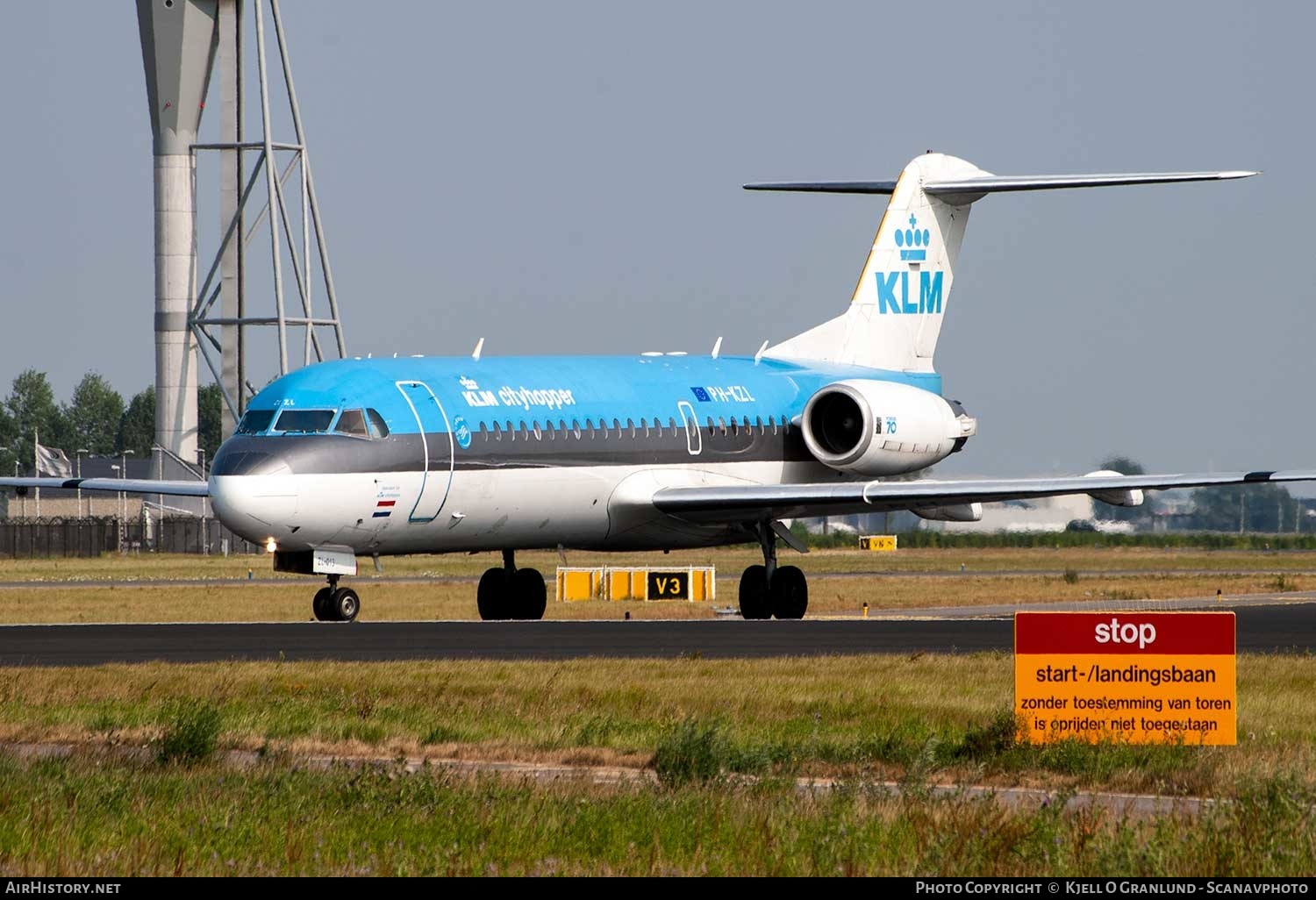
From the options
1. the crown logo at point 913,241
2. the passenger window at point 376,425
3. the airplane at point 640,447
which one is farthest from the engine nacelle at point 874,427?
the passenger window at point 376,425

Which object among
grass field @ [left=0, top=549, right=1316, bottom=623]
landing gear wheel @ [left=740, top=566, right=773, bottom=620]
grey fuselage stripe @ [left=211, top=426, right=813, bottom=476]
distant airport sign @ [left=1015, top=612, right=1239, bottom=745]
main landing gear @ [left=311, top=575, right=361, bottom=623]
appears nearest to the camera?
distant airport sign @ [left=1015, top=612, right=1239, bottom=745]

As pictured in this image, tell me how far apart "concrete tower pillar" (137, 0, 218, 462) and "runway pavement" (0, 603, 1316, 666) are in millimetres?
50891

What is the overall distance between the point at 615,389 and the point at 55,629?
32.4ft

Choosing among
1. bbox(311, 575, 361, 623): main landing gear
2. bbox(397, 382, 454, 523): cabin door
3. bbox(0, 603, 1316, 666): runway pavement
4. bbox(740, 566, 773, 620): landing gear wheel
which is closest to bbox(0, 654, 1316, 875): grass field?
bbox(0, 603, 1316, 666): runway pavement

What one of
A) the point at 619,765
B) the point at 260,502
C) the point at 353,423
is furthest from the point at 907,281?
the point at 619,765

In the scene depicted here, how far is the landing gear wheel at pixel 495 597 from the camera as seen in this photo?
121 ft

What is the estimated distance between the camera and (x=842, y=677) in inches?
883

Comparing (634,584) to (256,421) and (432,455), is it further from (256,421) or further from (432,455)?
(256,421)

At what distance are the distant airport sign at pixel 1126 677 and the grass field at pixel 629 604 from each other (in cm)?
2457

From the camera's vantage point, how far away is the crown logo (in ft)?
136

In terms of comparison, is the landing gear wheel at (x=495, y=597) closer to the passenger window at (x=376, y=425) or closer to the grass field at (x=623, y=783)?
the passenger window at (x=376, y=425)

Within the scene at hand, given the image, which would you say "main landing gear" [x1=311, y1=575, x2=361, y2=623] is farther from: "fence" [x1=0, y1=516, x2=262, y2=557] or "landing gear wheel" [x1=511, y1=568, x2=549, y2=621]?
"fence" [x1=0, y1=516, x2=262, y2=557]

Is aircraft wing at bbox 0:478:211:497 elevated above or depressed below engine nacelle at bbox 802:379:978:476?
below

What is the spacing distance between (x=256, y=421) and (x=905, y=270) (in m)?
14.6
